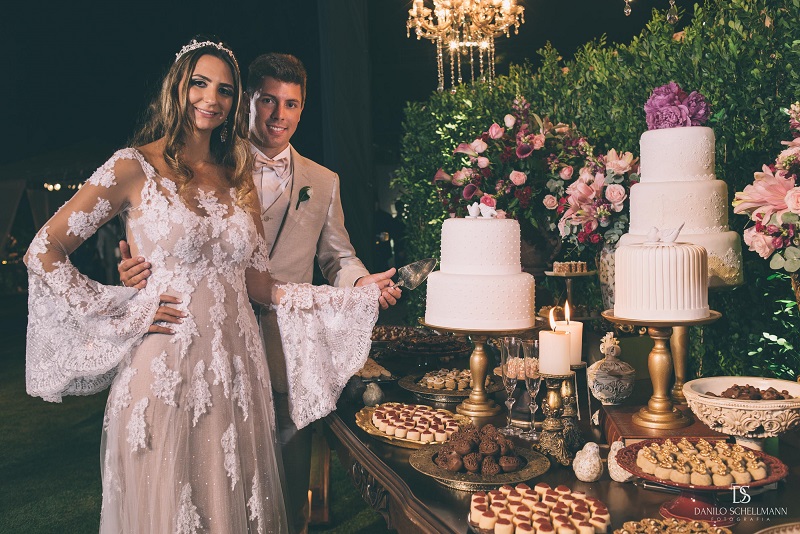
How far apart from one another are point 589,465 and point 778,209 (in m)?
0.80

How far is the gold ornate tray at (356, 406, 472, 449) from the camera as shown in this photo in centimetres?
218

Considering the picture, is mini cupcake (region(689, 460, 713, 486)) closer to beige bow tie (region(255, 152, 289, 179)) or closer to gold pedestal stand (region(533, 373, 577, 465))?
gold pedestal stand (region(533, 373, 577, 465))

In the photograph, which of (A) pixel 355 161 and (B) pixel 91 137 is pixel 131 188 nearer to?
(A) pixel 355 161

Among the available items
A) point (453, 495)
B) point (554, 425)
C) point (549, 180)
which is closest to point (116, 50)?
point (549, 180)

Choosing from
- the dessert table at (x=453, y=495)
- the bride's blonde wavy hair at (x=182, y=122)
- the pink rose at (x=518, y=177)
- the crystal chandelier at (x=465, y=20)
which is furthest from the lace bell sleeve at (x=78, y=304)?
the crystal chandelier at (x=465, y=20)

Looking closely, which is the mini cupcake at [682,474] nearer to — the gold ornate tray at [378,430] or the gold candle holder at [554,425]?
the gold candle holder at [554,425]

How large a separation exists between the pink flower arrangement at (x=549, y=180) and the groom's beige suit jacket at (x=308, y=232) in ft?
1.98

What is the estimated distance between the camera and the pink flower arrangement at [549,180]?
2857 millimetres

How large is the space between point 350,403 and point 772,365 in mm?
1641

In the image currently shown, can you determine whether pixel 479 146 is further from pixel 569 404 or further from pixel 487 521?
pixel 487 521

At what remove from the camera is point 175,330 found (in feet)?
7.35

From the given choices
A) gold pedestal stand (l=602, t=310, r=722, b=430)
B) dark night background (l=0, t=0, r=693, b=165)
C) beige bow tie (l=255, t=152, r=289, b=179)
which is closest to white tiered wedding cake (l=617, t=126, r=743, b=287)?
gold pedestal stand (l=602, t=310, r=722, b=430)

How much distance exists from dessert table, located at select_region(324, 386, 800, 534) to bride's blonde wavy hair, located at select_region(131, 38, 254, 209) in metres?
0.94

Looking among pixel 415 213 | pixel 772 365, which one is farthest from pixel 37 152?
pixel 772 365
